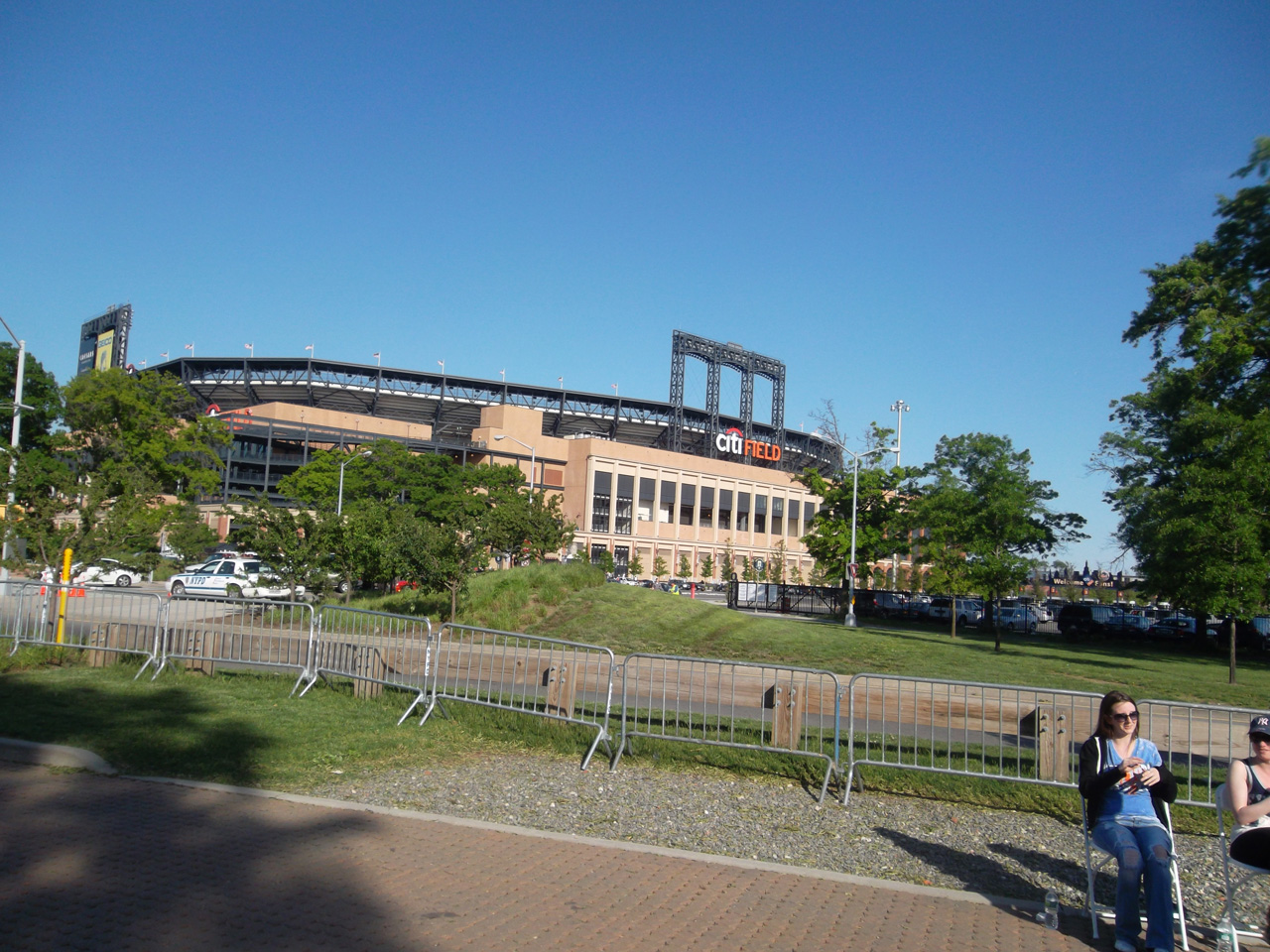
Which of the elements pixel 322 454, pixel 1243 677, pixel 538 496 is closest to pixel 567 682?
pixel 1243 677

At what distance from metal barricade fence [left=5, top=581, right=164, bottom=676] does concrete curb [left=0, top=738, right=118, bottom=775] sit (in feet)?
15.2

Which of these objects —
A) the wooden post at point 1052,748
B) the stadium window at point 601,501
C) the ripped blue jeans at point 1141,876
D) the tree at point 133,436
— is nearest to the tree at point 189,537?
the tree at point 133,436

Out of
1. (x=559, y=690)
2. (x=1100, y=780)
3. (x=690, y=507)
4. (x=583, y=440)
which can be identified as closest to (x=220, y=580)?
(x=559, y=690)

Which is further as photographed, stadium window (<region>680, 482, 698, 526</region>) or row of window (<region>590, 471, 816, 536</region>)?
stadium window (<region>680, 482, 698, 526</region>)

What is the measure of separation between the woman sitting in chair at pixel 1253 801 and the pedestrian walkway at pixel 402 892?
0.95 metres

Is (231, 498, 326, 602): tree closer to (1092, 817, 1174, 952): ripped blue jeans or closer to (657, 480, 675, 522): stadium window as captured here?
(1092, 817, 1174, 952): ripped blue jeans

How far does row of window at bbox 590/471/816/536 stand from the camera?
8712cm

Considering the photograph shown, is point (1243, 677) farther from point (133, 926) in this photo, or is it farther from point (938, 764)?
point (133, 926)

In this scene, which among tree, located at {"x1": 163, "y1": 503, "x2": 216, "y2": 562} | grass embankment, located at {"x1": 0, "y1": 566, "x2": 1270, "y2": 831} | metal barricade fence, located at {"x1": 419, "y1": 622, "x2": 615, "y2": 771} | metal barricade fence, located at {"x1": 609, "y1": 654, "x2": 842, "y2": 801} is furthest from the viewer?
tree, located at {"x1": 163, "y1": 503, "x2": 216, "y2": 562}

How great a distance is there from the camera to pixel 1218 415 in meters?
22.4

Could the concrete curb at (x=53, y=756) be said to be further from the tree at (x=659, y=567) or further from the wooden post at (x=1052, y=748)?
the tree at (x=659, y=567)

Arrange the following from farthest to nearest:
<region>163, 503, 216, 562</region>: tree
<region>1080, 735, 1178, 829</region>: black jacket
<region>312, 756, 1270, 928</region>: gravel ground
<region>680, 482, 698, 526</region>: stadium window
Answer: <region>680, 482, 698, 526</region>: stadium window < <region>163, 503, 216, 562</region>: tree < <region>312, 756, 1270, 928</region>: gravel ground < <region>1080, 735, 1178, 829</region>: black jacket

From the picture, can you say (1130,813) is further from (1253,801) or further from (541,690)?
(541,690)

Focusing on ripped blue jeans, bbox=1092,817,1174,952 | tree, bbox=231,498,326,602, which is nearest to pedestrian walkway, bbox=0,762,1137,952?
ripped blue jeans, bbox=1092,817,1174,952
